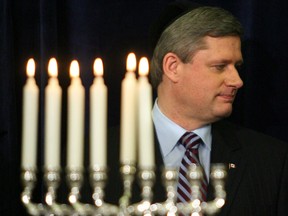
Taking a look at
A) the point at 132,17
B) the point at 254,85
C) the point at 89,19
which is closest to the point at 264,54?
the point at 254,85

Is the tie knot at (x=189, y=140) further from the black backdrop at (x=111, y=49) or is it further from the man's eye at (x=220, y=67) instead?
the black backdrop at (x=111, y=49)

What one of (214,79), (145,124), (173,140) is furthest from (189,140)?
(145,124)

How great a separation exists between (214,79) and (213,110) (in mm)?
85

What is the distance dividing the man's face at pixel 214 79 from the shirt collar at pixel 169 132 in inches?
2.0

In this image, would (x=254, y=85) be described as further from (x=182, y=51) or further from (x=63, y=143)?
(x=63, y=143)

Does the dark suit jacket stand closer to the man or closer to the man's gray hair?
the man

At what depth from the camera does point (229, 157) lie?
164 cm

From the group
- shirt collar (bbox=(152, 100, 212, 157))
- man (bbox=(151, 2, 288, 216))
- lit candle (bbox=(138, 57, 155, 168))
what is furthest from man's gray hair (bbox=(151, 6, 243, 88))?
lit candle (bbox=(138, 57, 155, 168))

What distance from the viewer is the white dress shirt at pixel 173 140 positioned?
162 cm

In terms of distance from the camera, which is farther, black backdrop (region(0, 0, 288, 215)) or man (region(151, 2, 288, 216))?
black backdrop (region(0, 0, 288, 215))

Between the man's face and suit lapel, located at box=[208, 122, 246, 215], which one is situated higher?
the man's face

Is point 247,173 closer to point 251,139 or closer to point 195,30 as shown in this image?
point 251,139

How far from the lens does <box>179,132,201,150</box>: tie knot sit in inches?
62.9

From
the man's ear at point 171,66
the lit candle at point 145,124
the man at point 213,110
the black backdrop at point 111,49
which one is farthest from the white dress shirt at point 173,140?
the lit candle at point 145,124
